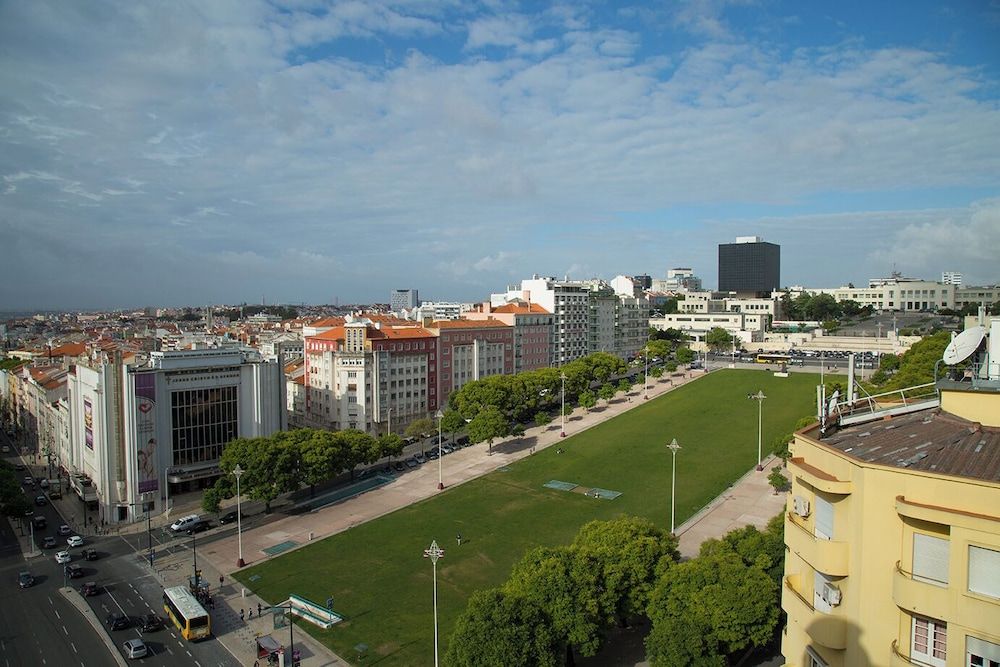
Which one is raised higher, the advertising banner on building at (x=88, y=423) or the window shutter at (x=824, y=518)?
the window shutter at (x=824, y=518)

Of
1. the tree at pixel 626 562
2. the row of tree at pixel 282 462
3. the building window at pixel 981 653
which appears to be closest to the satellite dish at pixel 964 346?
the building window at pixel 981 653

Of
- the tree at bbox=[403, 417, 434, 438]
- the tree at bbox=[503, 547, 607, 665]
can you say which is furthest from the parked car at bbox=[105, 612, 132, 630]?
the tree at bbox=[403, 417, 434, 438]

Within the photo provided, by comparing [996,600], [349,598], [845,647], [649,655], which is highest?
[996,600]

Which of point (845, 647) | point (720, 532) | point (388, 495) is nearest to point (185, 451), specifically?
point (388, 495)

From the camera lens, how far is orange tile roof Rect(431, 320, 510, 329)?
9219cm

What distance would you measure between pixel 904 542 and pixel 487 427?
58370 mm

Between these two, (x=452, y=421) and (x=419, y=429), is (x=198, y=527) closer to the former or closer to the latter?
(x=419, y=429)

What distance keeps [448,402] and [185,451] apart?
119ft

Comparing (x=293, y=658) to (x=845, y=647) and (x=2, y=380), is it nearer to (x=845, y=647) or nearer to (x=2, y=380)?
(x=845, y=647)

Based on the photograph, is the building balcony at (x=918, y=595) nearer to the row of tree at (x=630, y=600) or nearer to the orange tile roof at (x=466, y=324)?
the row of tree at (x=630, y=600)

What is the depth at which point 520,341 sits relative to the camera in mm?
106500

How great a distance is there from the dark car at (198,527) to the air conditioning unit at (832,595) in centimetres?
4929

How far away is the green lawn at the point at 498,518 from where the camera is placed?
1455 inches

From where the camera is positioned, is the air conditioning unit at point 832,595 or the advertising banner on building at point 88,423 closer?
the air conditioning unit at point 832,595
